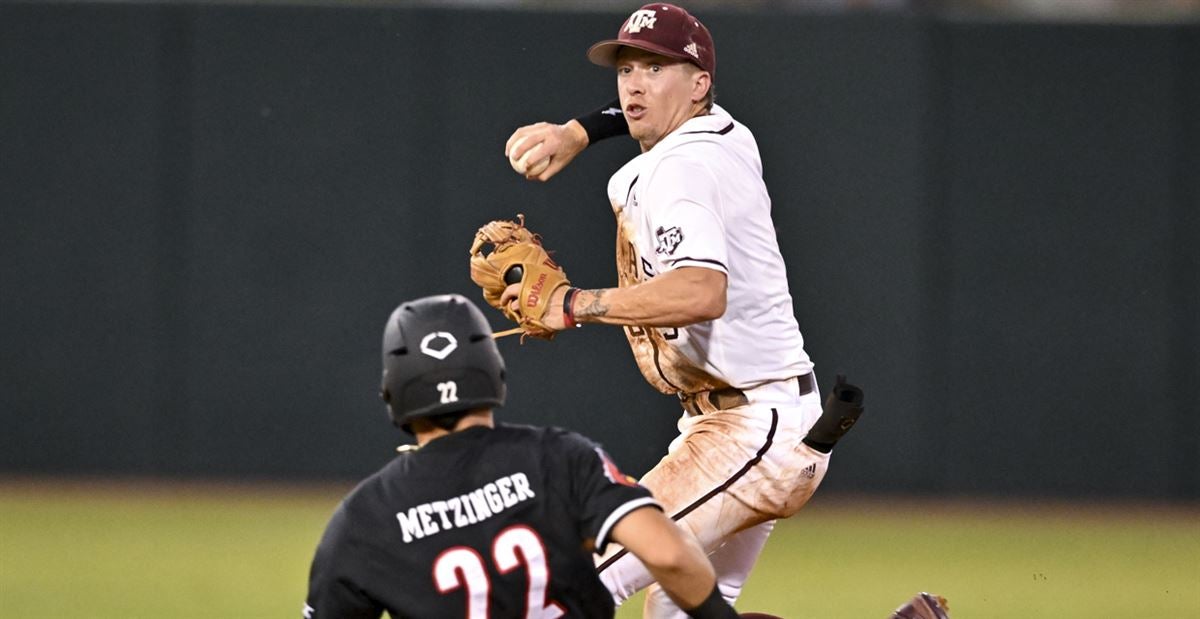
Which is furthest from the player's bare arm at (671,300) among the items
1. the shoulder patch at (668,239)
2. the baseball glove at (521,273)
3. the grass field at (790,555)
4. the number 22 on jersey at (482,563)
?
the grass field at (790,555)

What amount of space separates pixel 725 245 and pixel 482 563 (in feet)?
4.73

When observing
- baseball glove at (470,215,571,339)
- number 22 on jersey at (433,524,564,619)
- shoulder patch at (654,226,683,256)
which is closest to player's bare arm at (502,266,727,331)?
shoulder patch at (654,226,683,256)

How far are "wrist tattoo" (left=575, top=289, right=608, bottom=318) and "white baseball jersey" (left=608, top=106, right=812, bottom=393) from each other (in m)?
0.22

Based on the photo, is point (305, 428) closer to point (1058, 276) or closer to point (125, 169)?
point (125, 169)

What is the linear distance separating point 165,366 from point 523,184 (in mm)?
3045

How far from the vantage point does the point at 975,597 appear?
8.83 meters

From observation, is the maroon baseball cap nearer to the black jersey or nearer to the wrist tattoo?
the wrist tattoo

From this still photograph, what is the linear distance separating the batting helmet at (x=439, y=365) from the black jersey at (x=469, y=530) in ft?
0.34

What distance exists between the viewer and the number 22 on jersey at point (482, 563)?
3.92 meters

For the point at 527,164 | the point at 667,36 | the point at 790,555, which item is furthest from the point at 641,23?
the point at 790,555

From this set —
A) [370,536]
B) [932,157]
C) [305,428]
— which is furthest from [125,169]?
[370,536]

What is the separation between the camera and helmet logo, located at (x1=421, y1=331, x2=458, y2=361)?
13.3ft

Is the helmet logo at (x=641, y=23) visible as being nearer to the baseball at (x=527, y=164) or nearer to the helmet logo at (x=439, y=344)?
the baseball at (x=527, y=164)

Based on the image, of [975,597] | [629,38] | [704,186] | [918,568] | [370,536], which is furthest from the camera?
[918,568]
